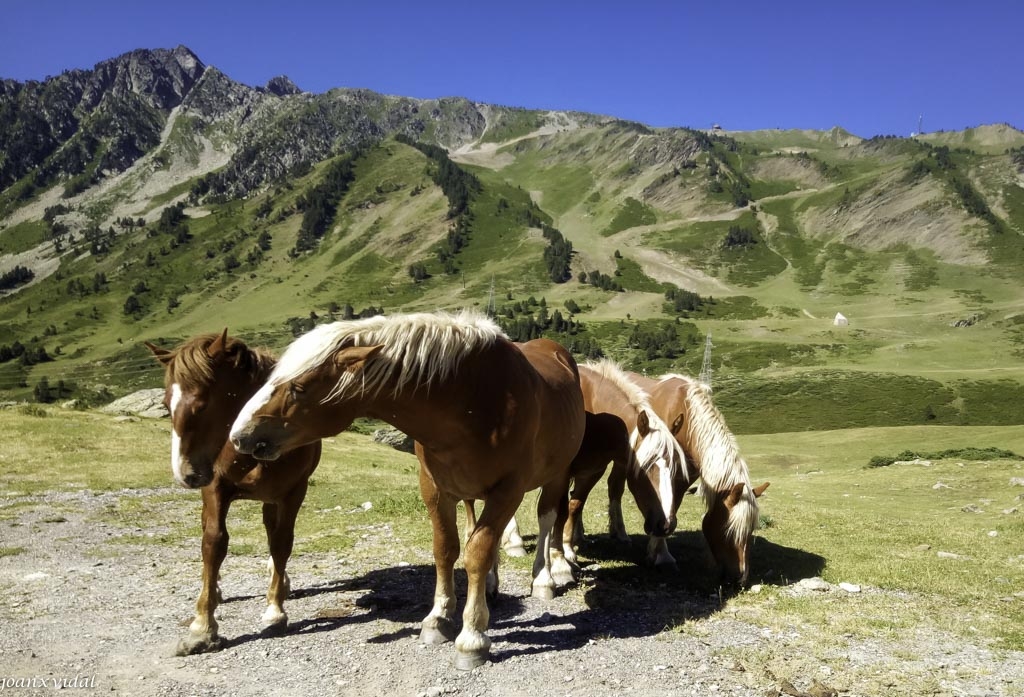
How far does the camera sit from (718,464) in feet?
27.5

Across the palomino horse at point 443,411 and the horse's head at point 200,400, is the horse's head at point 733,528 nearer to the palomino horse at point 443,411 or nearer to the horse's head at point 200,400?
the palomino horse at point 443,411

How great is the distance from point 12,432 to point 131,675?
2184cm

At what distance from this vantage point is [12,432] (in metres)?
21.6

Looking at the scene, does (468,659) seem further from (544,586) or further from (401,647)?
(544,586)

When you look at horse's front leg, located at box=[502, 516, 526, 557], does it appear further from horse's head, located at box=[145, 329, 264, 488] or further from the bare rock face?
the bare rock face

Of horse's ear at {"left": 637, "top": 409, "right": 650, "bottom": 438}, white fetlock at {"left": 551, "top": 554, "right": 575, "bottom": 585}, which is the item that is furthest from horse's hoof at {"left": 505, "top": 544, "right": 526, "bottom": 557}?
horse's ear at {"left": 637, "top": 409, "right": 650, "bottom": 438}

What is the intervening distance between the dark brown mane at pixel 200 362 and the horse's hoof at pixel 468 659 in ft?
11.3

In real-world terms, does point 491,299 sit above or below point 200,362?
above

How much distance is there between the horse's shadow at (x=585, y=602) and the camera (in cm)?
670

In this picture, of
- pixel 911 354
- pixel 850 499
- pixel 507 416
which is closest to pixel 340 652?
pixel 507 416

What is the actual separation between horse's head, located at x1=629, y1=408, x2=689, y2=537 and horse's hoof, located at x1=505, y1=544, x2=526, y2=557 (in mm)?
2611

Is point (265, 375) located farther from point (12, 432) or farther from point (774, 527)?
point (12, 432)

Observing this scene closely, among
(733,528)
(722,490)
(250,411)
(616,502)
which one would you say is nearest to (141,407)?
(616,502)

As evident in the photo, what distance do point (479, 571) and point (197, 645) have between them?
297cm
